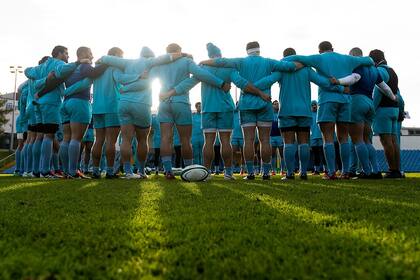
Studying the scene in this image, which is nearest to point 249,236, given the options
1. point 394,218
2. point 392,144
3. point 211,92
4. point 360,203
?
point 394,218

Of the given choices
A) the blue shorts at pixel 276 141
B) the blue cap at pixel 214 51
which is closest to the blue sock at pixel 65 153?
the blue cap at pixel 214 51

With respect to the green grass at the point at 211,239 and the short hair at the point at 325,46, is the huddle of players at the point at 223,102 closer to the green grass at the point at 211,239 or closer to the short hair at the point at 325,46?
the short hair at the point at 325,46

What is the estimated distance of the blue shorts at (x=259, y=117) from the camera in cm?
704

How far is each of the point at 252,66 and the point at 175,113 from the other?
161 centimetres

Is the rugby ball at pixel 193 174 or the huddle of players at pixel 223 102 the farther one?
the huddle of players at pixel 223 102

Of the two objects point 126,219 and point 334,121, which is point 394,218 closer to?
point 126,219

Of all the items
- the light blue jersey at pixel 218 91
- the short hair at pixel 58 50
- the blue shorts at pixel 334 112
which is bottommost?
the blue shorts at pixel 334 112

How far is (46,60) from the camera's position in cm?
897

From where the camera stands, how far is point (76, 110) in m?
7.58

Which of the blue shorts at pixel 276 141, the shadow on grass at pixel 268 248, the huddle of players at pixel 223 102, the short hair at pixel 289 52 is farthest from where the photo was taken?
the blue shorts at pixel 276 141

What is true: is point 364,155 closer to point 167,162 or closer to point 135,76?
point 167,162

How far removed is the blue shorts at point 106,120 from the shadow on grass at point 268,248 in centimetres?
490

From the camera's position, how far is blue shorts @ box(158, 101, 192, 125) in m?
6.91

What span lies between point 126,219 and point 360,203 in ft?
6.45
